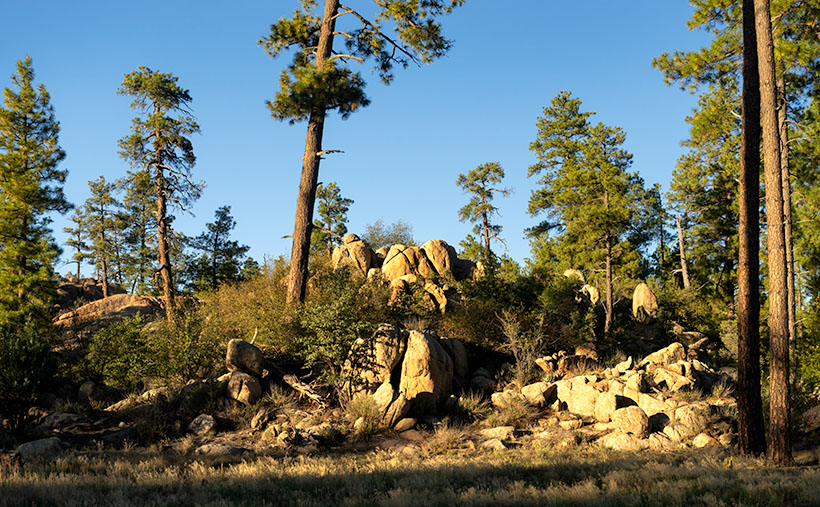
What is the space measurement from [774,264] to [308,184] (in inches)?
557

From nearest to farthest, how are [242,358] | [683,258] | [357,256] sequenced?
[242,358] < [357,256] < [683,258]

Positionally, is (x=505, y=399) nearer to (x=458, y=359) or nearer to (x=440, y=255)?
(x=458, y=359)

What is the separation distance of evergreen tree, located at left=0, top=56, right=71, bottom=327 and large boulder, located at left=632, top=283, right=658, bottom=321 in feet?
90.8

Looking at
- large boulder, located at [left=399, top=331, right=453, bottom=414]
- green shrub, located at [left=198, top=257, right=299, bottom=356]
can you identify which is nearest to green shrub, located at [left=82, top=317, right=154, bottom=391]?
green shrub, located at [left=198, top=257, right=299, bottom=356]

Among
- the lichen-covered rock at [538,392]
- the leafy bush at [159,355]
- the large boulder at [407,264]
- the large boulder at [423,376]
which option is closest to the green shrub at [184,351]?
the leafy bush at [159,355]

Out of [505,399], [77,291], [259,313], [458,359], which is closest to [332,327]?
[259,313]

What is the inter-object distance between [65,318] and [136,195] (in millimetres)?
7186

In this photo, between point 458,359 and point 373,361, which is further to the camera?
point 458,359

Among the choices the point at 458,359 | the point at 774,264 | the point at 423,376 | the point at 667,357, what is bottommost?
the point at 423,376

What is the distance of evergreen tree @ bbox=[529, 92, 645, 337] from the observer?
2711 cm

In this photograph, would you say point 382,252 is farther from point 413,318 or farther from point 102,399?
point 102,399

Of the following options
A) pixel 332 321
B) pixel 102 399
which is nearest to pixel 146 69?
pixel 102 399

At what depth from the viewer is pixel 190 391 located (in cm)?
1544

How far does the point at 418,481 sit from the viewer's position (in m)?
8.66
